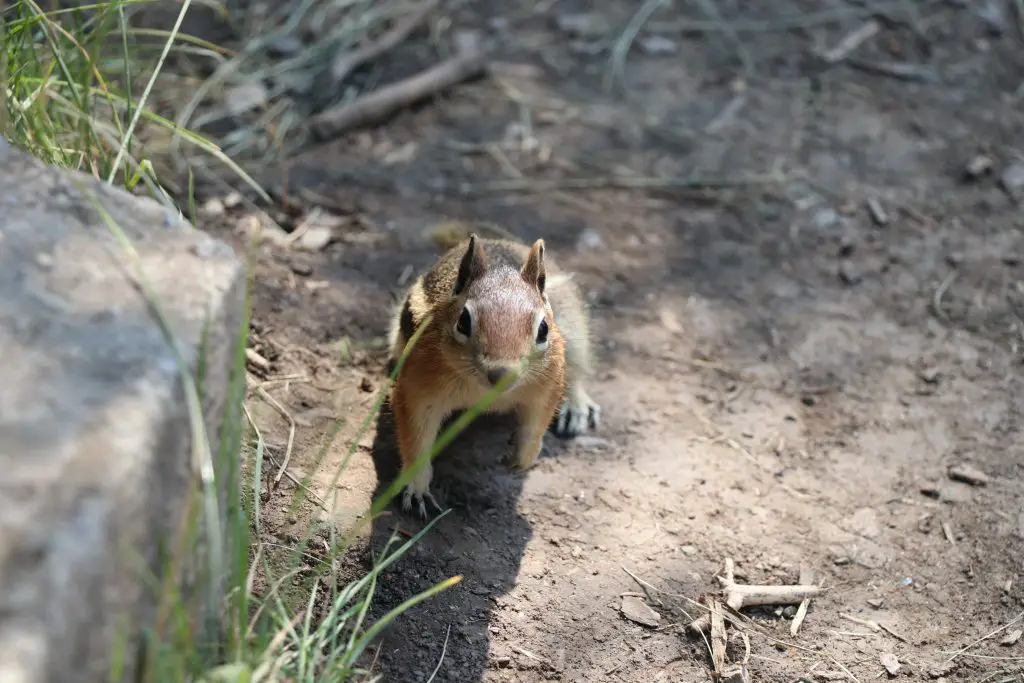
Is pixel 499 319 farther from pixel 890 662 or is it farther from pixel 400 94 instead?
pixel 400 94

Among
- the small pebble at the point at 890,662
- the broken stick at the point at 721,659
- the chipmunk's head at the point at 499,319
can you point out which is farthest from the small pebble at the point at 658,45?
the small pebble at the point at 890,662

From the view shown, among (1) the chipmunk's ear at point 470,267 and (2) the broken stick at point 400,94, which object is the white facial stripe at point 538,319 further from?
(2) the broken stick at point 400,94

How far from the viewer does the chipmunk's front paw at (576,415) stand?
3713mm

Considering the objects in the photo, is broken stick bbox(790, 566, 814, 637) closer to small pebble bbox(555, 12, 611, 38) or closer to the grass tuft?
the grass tuft

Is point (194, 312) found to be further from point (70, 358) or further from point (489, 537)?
point (489, 537)

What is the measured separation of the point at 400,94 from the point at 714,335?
89.1 inches

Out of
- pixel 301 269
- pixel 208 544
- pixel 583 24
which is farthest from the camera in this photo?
pixel 583 24

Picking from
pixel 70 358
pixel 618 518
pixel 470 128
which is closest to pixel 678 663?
pixel 618 518

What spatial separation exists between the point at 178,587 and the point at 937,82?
5.43 meters

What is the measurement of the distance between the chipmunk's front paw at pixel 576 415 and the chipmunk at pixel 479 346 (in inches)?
6.4

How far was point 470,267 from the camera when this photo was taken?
3.07 meters

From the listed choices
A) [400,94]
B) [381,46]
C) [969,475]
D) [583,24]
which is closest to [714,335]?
[969,475]

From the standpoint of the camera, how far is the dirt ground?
3.02 meters

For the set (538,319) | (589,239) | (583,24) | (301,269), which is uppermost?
(538,319)
